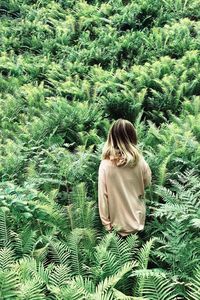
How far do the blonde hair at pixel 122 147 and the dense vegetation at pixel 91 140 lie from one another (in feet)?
2.36

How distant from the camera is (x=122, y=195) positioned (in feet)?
15.3

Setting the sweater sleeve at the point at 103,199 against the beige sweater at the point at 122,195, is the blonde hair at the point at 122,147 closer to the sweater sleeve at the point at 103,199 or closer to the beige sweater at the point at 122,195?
the beige sweater at the point at 122,195

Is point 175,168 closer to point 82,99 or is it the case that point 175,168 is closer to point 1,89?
point 82,99

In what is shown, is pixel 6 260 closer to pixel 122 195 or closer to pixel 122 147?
pixel 122 195

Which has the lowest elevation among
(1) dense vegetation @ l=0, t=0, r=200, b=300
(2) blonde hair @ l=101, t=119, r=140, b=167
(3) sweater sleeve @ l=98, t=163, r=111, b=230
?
(1) dense vegetation @ l=0, t=0, r=200, b=300

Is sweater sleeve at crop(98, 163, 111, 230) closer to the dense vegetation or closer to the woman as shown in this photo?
the woman

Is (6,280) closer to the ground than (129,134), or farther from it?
closer to the ground

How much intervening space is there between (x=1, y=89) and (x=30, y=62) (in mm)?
1278

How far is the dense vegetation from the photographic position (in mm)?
4426

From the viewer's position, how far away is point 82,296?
3920mm

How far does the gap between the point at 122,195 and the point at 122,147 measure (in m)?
0.49

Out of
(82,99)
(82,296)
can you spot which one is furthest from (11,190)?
(82,99)

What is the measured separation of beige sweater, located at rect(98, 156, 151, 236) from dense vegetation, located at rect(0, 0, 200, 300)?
0.18 meters

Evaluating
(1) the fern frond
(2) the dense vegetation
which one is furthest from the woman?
(1) the fern frond
